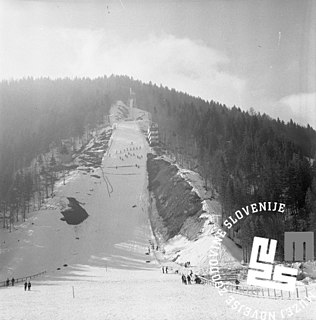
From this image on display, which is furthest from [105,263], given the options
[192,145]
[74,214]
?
[192,145]

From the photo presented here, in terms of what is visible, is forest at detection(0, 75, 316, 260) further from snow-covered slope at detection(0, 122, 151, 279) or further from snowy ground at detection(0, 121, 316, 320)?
snow-covered slope at detection(0, 122, 151, 279)

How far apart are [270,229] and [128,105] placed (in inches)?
1661

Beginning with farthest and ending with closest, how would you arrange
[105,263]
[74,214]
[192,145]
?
[192,145], [74,214], [105,263]

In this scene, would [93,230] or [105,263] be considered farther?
[93,230]

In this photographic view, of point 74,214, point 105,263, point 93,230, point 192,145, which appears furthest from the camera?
point 192,145

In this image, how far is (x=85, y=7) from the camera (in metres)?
7.71

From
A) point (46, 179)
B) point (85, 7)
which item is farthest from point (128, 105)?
point (85, 7)

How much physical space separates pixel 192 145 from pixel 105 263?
13.6m

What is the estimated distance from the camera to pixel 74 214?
93.2 ft

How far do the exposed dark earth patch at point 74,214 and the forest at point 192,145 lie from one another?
2295 millimetres

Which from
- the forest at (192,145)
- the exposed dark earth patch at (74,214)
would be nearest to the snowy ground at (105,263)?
the exposed dark earth patch at (74,214)

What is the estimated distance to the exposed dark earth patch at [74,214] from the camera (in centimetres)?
2806

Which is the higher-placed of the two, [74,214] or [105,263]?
[74,214]

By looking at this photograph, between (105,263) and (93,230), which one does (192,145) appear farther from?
(105,263)
